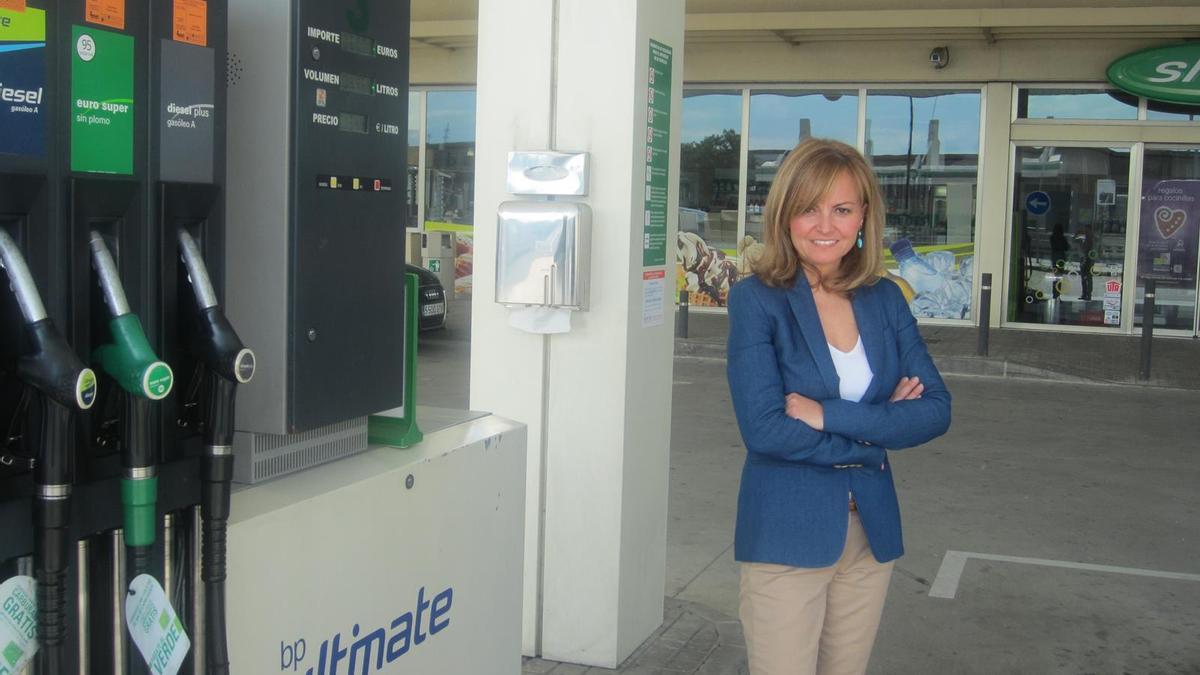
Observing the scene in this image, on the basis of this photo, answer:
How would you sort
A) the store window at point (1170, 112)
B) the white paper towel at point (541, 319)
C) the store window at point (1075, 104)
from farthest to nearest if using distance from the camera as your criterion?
the store window at point (1075, 104)
the store window at point (1170, 112)
the white paper towel at point (541, 319)

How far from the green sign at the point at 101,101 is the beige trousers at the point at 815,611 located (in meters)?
1.93

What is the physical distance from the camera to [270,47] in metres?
2.20

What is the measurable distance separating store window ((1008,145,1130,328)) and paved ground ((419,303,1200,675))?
340 cm

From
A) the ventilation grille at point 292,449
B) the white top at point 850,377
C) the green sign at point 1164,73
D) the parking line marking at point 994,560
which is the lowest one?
the parking line marking at point 994,560

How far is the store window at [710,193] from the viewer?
18062mm

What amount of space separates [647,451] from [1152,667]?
7.37 ft

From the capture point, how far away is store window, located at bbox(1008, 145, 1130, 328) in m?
16.3

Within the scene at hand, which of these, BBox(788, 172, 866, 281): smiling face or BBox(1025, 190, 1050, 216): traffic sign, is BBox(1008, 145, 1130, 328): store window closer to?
BBox(1025, 190, 1050, 216): traffic sign

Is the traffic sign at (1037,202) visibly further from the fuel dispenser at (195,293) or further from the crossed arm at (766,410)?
the fuel dispenser at (195,293)

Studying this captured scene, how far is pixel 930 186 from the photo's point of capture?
671 inches

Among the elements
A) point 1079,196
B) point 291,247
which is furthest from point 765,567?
point 1079,196

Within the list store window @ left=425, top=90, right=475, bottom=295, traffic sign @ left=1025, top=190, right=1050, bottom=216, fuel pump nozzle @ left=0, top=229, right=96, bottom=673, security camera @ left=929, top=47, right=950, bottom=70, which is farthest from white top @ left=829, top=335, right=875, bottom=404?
store window @ left=425, top=90, right=475, bottom=295

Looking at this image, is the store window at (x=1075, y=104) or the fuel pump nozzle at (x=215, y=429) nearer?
the fuel pump nozzle at (x=215, y=429)

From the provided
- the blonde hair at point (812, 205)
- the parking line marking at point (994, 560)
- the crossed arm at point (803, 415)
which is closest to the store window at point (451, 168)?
the parking line marking at point (994, 560)
